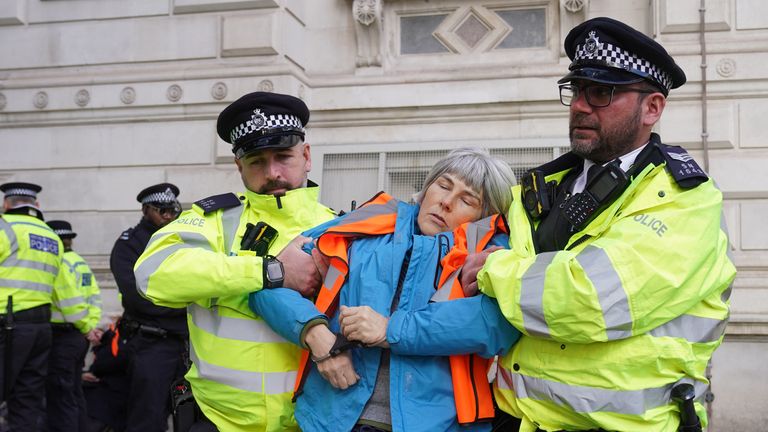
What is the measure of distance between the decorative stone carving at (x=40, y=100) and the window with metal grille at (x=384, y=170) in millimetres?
2945

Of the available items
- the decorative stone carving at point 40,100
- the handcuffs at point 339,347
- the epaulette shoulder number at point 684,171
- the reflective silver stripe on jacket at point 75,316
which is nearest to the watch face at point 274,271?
the handcuffs at point 339,347

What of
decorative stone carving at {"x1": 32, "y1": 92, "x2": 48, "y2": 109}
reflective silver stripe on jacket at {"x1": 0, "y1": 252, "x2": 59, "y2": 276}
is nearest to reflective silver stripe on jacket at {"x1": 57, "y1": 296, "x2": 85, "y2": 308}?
reflective silver stripe on jacket at {"x1": 0, "y1": 252, "x2": 59, "y2": 276}

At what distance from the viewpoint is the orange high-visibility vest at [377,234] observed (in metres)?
2.74

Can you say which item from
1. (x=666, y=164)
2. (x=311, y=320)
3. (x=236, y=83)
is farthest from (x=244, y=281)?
(x=236, y=83)

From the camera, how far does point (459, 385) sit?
2730 mm

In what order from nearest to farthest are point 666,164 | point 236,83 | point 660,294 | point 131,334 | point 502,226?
point 660,294
point 666,164
point 502,226
point 131,334
point 236,83

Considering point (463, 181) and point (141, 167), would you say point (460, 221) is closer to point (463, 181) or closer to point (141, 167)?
point (463, 181)

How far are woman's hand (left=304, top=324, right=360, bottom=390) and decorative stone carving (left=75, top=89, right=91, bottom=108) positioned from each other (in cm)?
626

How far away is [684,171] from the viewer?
2.54 meters

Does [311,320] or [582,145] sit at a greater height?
[582,145]

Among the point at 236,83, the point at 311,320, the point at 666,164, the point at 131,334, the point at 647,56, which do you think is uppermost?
the point at 236,83

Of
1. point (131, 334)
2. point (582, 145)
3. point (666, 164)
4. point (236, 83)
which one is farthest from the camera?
point (236, 83)

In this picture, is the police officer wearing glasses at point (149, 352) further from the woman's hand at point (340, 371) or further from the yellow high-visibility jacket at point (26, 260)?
the woman's hand at point (340, 371)

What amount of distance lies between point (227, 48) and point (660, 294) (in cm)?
629
